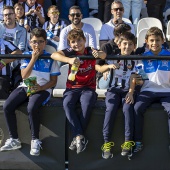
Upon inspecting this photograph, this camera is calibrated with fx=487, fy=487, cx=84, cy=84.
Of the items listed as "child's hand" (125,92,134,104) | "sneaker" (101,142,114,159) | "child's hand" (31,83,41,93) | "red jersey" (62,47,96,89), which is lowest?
"sneaker" (101,142,114,159)

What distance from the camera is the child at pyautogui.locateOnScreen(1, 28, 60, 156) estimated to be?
4934mm

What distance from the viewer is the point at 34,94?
505cm

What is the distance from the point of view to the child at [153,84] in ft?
15.9

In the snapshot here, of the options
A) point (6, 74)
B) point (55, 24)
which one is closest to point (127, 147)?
point (6, 74)

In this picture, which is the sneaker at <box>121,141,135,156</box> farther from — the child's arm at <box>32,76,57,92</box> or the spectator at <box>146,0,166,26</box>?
the spectator at <box>146,0,166,26</box>

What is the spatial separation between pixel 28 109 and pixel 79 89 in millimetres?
586

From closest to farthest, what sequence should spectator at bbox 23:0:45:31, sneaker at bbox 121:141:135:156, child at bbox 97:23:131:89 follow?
1. sneaker at bbox 121:141:135:156
2. child at bbox 97:23:131:89
3. spectator at bbox 23:0:45:31

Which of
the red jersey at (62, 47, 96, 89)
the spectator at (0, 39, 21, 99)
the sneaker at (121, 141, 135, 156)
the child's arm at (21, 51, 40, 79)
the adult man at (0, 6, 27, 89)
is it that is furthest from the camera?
the adult man at (0, 6, 27, 89)

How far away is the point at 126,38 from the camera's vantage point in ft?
17.1

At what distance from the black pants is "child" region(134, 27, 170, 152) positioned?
3.24 ft

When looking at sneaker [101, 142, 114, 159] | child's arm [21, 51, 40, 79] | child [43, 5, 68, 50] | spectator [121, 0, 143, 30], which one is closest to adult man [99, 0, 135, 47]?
child [43, 5, 68, 50]

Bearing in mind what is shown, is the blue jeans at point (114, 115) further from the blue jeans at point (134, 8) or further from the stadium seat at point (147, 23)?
the blue jeans at point (134, 8)

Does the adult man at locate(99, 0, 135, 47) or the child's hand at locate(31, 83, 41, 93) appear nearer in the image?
the child's hand at locate(31, 83, 41, 93)

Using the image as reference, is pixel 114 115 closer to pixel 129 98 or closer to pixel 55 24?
pixel 129 98
